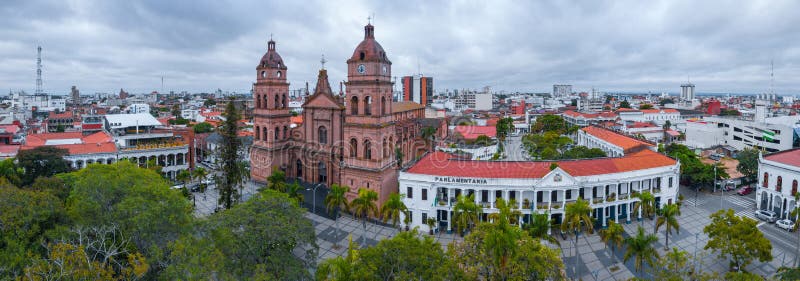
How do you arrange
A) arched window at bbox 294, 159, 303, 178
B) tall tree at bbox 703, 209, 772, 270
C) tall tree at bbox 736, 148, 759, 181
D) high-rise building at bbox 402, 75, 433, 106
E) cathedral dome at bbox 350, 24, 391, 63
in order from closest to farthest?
tall tree at bbox 703, 209, 772, 270 < cathedral dome at bbox 350, 24, 391, 63 < tall tree at bbox 736, 148, 759, 181 < arched window at bbox 294, 159, 303, 178 < high-rise building at bbox 402, 75, 433, 106

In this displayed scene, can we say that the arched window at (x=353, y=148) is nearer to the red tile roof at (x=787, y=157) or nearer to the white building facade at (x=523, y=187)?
the white building facade at (x=523, y=187)

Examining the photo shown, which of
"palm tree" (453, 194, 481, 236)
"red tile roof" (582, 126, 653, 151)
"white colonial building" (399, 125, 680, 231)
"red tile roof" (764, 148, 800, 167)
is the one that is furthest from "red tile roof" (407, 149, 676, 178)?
"red tile roof" (582, 126, 653, 151)

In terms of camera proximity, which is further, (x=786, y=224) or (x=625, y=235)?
(x=786, y=224)

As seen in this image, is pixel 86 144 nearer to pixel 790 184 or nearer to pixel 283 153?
pixel 283 153

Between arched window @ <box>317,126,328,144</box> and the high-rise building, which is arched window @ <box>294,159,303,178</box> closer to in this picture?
arched window @ <box>317,126,328,144</box>

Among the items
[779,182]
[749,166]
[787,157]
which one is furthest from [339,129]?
[749,166]

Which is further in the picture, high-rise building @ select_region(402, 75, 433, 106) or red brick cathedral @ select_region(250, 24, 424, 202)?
high-rise building @ select_region(402, 75, 433, 106)

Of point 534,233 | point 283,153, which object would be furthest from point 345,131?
point 534,233

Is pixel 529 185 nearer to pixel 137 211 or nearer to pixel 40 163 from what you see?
pixel 137 211
